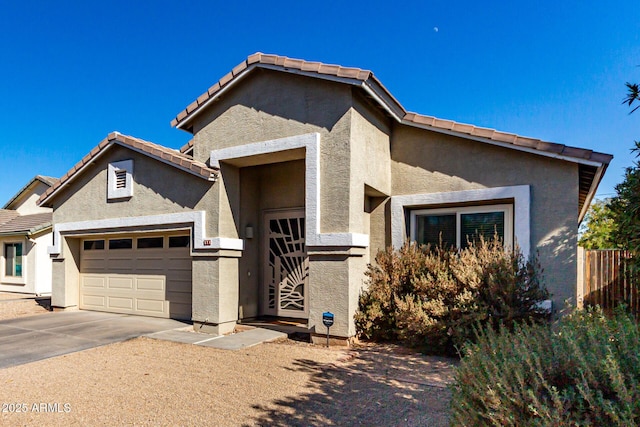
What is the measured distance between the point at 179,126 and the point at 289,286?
5122mm

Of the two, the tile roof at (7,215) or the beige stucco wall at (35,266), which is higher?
the tile roof at (7,215)

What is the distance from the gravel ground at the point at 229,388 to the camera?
15.3 feet

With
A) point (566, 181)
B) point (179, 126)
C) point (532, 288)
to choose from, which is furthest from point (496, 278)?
point (179, 126)

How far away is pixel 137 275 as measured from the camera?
11539 mm

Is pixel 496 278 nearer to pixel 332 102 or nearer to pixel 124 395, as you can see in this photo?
pixel 332 102

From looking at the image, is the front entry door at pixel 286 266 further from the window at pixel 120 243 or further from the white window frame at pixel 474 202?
the window at pixel 120 243

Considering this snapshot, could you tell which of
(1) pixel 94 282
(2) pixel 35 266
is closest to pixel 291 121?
(1) pixel 94 282

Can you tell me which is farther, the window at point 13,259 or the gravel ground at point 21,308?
the window at point 13,259

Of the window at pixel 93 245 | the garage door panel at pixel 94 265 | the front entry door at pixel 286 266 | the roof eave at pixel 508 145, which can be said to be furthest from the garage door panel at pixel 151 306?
the roof eave at pixel 508 145

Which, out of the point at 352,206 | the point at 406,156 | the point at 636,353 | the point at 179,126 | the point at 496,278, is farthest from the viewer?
the point at 179,126

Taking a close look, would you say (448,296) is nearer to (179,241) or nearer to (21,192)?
(179,241)

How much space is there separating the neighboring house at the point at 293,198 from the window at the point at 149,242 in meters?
0.04

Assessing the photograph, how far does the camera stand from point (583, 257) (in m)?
9.15

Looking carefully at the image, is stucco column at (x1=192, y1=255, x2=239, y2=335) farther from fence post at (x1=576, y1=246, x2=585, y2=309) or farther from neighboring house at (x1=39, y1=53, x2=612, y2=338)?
fence post at (x1=576, y1=246, x2=585, y2=309)
